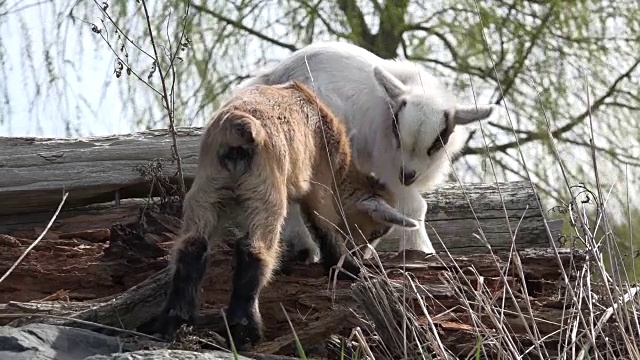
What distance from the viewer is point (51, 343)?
163 inches

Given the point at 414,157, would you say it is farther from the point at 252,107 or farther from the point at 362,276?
the point at 362,276

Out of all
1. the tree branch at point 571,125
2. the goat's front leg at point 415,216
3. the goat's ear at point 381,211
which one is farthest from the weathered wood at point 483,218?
the tree branch at point 571,125

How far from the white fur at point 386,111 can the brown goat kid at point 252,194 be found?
1.28 m

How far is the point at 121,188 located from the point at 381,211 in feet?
6.82

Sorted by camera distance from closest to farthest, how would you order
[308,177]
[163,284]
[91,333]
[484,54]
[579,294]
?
[579,294]
[91,333]
[163,284]
[308,177]
[484,54]

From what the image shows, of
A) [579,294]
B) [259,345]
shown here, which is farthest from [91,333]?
[579,294]

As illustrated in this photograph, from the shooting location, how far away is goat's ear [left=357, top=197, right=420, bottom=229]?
5.59m

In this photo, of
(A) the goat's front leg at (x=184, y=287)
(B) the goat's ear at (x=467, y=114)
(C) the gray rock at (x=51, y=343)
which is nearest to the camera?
(C) the gray rock at (x=51, y=343)

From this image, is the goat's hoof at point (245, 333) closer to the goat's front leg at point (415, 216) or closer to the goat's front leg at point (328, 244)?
the goat's front leg at point (328, 244)

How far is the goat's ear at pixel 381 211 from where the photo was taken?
559cm

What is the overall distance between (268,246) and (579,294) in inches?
51.4

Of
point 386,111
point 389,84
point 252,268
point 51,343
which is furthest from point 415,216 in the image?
point 51,343

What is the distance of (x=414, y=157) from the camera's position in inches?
264

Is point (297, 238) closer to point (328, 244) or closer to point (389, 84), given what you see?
point (328, 244)
